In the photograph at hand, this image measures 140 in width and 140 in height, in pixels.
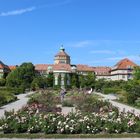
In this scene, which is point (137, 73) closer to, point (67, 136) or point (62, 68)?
point (67, 136)

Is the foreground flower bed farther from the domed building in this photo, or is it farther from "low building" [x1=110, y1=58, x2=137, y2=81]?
"low building" [x1=110, y1=58, x2=137, y2=81]

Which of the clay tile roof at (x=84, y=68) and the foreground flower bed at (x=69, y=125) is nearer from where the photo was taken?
the foreground flower bed at (x=69, y=125)

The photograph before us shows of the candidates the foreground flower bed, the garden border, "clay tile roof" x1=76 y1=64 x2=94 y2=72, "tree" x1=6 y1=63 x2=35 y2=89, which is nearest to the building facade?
"clay tile roof" x1=76 y1=64 x2=94 y2=72

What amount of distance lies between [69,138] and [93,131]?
3.73ft

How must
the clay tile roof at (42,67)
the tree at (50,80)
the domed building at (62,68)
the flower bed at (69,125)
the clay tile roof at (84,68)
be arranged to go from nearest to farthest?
1. the flower bed at (69,125)
2. the tree at (50,80)
3. the domed building at (62,68)
4. the clay tile roof at (84,68)
5. the clay tile roof at (42,67)

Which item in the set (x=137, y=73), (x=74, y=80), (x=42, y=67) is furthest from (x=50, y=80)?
(x=137, y=73)

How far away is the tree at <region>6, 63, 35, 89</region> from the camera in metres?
86.1

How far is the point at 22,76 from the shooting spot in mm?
91375

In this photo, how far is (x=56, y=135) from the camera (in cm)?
1323

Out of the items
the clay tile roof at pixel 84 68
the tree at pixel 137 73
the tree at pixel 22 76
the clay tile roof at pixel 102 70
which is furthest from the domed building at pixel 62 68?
the tree at pixel 137 73

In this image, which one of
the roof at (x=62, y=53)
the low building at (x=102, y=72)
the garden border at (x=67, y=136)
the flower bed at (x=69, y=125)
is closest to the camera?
the garden border at (x=67, y=136)

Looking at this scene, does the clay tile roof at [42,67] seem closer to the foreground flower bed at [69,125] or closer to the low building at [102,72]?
the low building at [102,72]

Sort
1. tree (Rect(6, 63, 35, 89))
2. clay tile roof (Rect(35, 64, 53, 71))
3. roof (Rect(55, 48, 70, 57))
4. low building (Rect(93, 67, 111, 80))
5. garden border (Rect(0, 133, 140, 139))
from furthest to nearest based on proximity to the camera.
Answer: clay tile roof (Rect(35, 64, 53, 71))
low building (Rect(93, 67, 111, 80))
roof (Rect(55, 48, 70, 57))
tree (Rect(6, 63, 35, 89))
garden border (Rect(0, 133, 140, 139))

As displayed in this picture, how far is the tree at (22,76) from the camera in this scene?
86.1 meters
